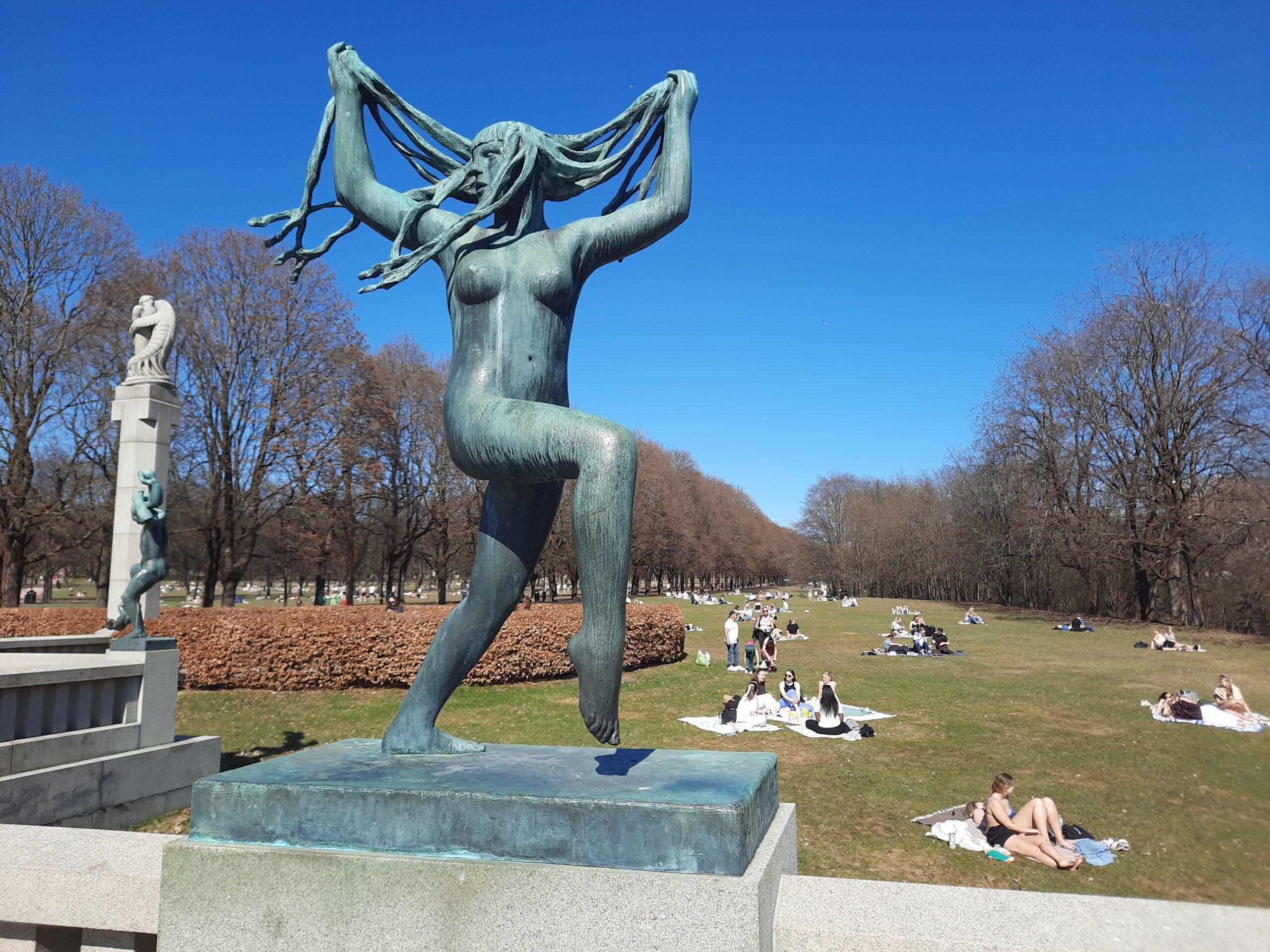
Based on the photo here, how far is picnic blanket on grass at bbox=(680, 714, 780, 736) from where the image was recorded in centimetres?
1266

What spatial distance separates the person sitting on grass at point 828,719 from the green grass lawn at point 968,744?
40 centimetres

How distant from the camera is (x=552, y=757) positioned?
3.53 metres

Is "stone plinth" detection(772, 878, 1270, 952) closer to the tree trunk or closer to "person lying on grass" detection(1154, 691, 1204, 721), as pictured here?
"person lying on grass" detection(1154, 691, 1204, 721)

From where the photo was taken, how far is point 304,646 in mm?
16625

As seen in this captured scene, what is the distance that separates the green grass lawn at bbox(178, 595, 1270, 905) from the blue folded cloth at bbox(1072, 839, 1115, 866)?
0.11m

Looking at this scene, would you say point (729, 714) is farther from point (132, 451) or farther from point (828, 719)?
point (132, 451)

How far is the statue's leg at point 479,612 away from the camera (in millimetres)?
3568

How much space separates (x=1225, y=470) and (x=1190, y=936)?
32891 mm

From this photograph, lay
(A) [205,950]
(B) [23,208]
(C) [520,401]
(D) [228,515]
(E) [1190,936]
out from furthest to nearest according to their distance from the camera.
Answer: (D) [228,515] < (B) [23,208] < (C) [520,401] < (A) [205,950] < (E) [1190,936]

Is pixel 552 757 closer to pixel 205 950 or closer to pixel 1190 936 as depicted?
pixel 205 950

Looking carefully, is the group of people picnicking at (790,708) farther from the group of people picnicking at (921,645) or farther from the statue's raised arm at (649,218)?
the statue's raised arm at (649,218)

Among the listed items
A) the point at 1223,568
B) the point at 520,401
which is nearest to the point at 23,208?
the point at 520,401

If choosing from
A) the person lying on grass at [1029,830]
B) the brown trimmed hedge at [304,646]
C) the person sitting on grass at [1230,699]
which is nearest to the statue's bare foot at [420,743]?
the person lying on grass at [1029,830]

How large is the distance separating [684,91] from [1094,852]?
24.2 feet
